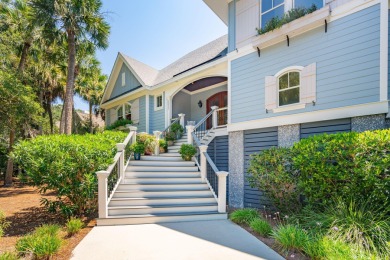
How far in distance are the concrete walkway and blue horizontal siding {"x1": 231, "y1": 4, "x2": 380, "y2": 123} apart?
4.21 metres

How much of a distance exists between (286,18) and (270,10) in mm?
1031

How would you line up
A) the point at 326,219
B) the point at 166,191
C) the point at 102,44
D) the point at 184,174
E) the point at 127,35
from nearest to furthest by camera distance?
the point at 326,219
the point at 166,191
the point at 184,174
the point at 102,44
the point at 127,35

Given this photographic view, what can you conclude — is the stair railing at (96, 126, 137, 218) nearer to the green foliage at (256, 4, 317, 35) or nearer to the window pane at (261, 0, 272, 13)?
the green foliage at (256, 4, 317, 35)

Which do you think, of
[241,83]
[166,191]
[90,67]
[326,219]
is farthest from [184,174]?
[90,67]

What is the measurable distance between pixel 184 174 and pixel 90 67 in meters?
15.7

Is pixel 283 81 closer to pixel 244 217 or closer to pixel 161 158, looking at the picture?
pixel 244 217

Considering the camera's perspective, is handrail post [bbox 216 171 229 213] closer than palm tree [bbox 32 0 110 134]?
Yes

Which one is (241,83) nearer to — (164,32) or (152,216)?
(152,216)

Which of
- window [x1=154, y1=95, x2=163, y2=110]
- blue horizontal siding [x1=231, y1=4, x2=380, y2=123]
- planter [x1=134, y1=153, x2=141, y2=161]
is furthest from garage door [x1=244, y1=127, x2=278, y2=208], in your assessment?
window [x1=154, y1=95, x2=163, y2=110]

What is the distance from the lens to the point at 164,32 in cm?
1294

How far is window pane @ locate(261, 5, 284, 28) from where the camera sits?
296 inches

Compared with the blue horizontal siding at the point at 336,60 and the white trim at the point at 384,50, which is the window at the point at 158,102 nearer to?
the blue horizontal siding at the point at 336,60

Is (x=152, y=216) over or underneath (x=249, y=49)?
underneath

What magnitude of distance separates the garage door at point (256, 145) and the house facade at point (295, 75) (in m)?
0.03
